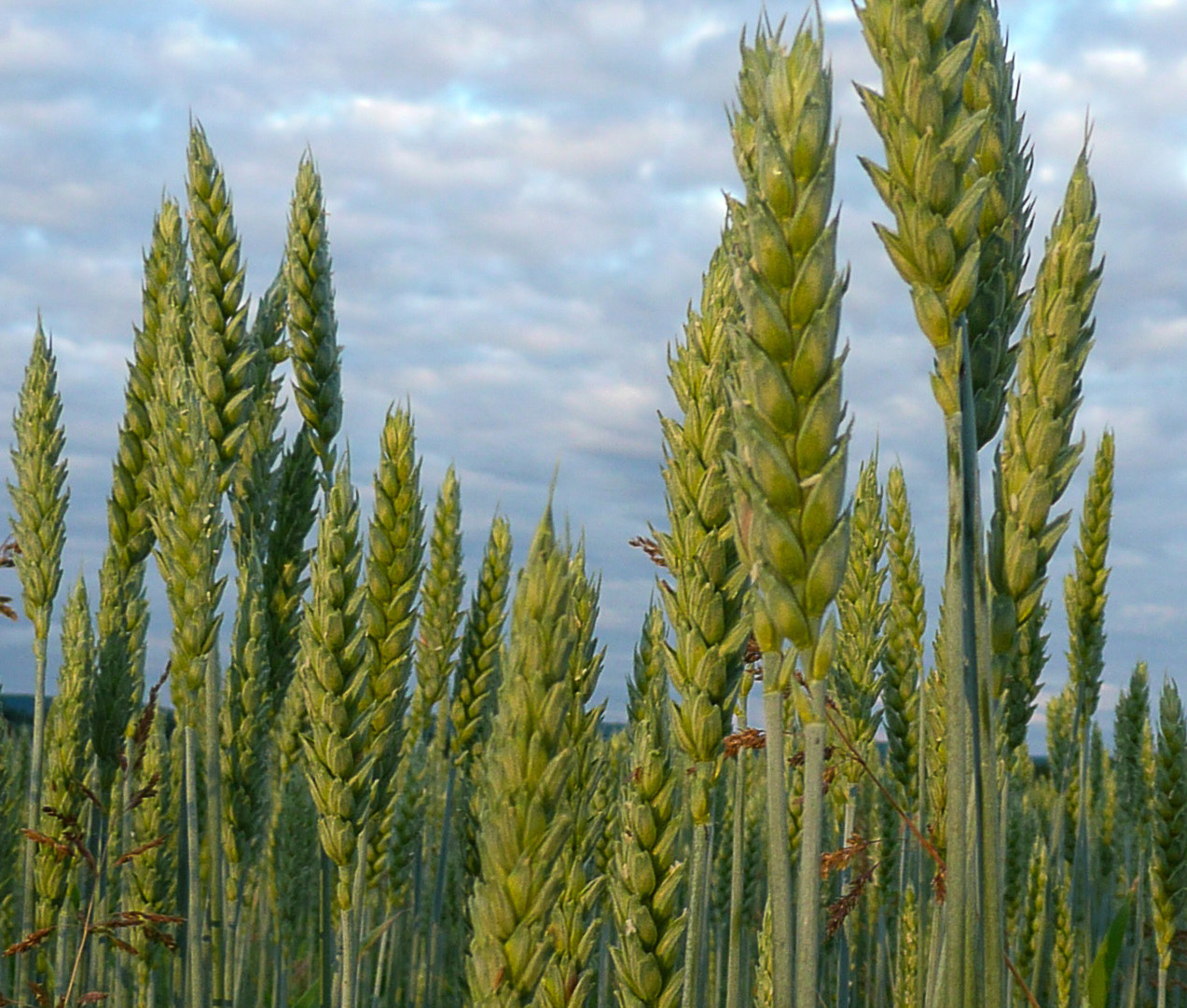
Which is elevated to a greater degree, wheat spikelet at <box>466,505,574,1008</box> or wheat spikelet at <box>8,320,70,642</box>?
wheat spikelet at <box>8,320,70,642</box>

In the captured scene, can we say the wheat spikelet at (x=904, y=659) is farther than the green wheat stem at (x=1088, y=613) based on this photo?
No

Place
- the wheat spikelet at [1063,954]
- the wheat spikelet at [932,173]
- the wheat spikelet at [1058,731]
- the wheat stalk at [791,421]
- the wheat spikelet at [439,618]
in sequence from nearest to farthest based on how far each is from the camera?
1. the wheat stalk at [791,421]
2. the wheat spikelet at [932,173]
3. the wheat spikelet at [439,618]
4. the wheat spikelet at [1063,954]
5. the wheat spikelet at [1058,731]

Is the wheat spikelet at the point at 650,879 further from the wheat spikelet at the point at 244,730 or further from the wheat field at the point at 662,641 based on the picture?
the wheat spikelet at the point at 244,730

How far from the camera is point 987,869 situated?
1592 mm

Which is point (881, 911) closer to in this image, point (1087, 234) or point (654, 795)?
point (654, 795)

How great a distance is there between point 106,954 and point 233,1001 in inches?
50.1

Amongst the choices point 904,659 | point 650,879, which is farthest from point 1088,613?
point 650,879

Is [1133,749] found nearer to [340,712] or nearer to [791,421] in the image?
[340,712]

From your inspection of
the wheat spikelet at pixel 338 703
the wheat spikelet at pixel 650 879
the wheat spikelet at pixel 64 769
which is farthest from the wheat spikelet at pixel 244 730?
the wheat spikelet at pixel 650 879

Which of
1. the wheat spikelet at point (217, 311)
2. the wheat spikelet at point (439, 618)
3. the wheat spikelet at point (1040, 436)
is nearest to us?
the wheat spikelet at point (1040, 436)

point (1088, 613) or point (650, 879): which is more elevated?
point (1088, 613)

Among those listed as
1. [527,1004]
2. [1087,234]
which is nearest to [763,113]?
[1087,234]

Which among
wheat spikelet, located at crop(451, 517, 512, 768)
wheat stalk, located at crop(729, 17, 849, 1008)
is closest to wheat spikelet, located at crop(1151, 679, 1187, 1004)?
wheat spikelet, located at crop(451, 517, 512, 768)

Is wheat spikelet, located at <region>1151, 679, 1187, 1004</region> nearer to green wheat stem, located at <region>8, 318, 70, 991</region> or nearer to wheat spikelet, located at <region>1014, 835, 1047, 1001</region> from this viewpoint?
wheat spikelet, located at <region>1014, 835, 1047, 1001</region>
